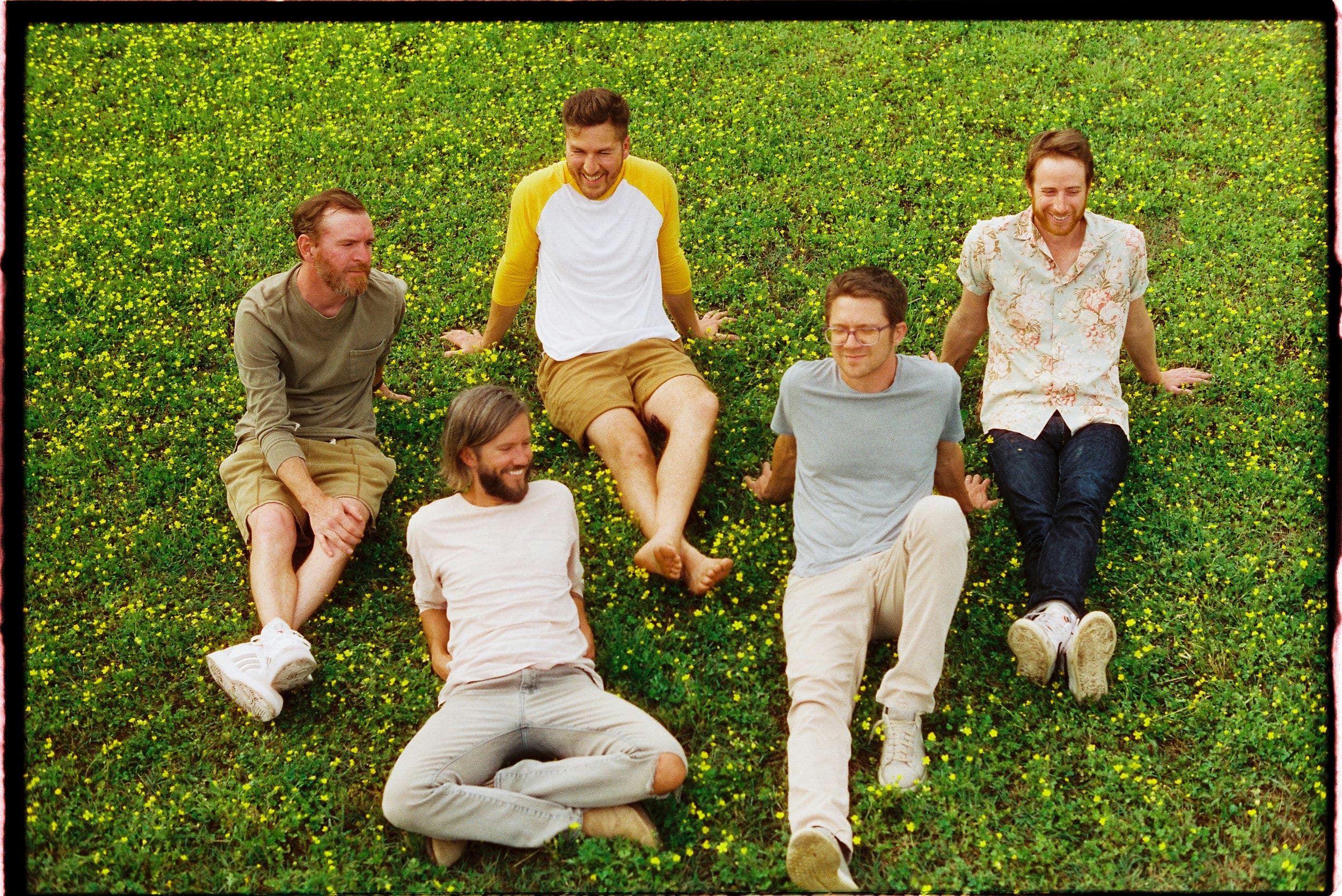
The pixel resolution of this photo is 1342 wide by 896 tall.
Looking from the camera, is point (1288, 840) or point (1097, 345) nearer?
point (1288, 840)

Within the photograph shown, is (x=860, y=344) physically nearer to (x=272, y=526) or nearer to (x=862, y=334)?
(x=862, y=334)

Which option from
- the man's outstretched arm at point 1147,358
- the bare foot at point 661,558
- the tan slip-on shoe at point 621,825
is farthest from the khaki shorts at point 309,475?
the man's outstretched arm at point 1147,358

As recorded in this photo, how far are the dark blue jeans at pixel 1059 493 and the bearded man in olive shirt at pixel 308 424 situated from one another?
3488 mm

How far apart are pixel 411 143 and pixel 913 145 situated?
4186 millimetres

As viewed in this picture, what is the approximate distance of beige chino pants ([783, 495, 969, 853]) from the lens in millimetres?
5055

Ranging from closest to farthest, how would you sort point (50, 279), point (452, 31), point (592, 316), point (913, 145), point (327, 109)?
point (592, 316), point (50, 279), point (913, 145), point (327, 109), point (452, 31)

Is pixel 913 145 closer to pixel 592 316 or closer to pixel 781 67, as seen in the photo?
pixel 781 67

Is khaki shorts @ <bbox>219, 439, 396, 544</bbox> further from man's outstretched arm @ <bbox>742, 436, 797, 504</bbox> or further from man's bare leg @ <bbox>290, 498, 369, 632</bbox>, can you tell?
man's outstretched arm @ <bbox>742, 436, 797, 504</bbox>

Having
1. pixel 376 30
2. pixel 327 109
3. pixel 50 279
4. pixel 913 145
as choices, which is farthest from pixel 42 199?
pixel 913 145

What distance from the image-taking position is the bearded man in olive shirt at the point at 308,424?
20.3 ft

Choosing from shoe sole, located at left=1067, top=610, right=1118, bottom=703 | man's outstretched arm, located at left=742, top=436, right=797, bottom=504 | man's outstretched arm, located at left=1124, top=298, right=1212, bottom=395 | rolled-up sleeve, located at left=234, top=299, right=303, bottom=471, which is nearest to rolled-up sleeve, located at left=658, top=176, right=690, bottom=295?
man's outstretched arm, located at left=742, top=436, right=797, bottom=504

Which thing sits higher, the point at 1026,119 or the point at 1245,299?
the point at 1026,119

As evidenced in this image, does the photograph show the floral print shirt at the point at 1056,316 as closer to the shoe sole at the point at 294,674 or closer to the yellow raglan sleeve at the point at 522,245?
the yellow raglan sleeve at the point at 522,245

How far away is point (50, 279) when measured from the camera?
8805mm
